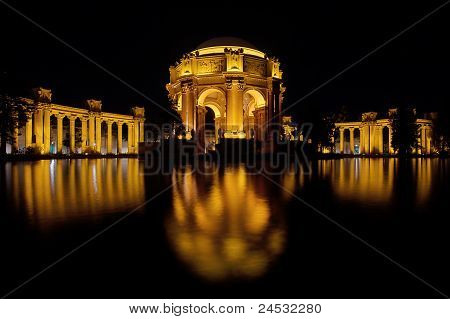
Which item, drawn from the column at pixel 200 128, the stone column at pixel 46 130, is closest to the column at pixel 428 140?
the column at pixel 200 128

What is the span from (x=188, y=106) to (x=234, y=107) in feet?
19.4

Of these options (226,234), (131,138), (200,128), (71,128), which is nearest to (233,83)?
(200,128)

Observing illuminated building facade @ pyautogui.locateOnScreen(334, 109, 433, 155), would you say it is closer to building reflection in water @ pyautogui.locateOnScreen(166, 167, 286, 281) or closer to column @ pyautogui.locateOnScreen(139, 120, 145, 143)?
column @ pyautogui.locateOnScreen(139, 120, 145, 143)

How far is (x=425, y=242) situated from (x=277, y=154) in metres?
31.1

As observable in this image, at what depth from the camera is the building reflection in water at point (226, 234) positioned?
3.82 m

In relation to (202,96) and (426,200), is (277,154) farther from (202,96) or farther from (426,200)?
(426,200)

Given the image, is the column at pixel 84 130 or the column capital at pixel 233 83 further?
the column at pixel 84 130

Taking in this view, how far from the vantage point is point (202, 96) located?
152ft

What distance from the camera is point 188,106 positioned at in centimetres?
4412

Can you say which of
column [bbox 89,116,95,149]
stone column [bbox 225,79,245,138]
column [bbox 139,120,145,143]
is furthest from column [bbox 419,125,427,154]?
column [bbox 89,116,95,149]

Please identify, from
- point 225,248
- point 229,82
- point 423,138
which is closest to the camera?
point 225,248

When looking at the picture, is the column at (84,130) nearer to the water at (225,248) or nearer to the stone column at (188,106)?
the stone column at (188,106)

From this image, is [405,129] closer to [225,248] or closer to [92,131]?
[92,131]

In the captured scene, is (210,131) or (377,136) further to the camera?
(377,136)
